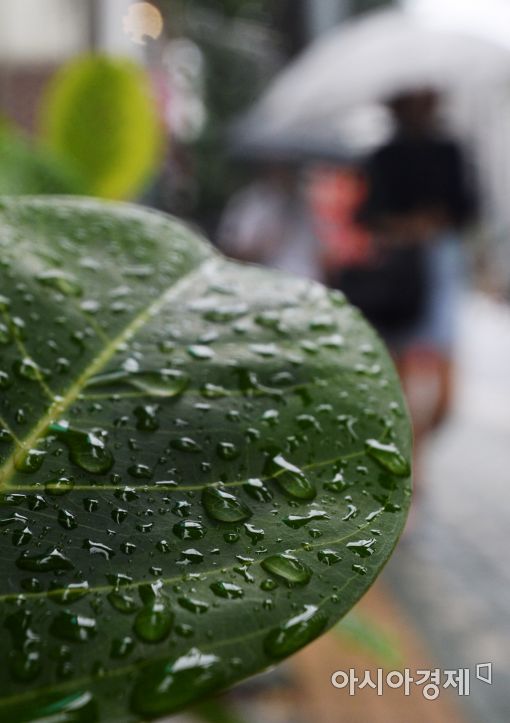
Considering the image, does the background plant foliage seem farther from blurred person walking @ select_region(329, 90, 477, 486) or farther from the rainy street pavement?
blurred person walking @ select_region(329, 90, 477, 486)

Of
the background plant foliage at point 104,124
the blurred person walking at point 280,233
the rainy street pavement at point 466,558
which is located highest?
the background plant foliage at point 104,124

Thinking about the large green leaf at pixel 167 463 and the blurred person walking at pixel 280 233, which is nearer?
the large green leaf at pixel 167 463

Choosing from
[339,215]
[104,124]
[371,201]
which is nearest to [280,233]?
[371,201]

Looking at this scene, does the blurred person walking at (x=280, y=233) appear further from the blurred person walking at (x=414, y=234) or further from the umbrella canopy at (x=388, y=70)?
the umbrella canopy at (x=388, y=70)

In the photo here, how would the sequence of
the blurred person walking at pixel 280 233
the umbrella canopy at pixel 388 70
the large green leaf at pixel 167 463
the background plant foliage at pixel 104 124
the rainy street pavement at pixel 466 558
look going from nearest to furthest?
the large green leaf at pixel 167 463 < the background plant foliage at pixel 104 124 < the rainy street pavement at pixel 466 558 < the blurred person walking at pixel 280 233 < the umbrella canopy at pixel 388 70

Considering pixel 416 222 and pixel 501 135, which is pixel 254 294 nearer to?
pixel 416 222

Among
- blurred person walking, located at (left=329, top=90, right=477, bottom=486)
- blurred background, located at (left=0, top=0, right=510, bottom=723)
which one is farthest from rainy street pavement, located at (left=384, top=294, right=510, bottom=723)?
blurred person walking, located at (left=329, top=90, right=477, bottom=486)

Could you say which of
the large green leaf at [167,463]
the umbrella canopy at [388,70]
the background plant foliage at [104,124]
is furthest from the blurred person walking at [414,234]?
the large green leaf at [167,463]

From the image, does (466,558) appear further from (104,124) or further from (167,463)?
(167,463)
